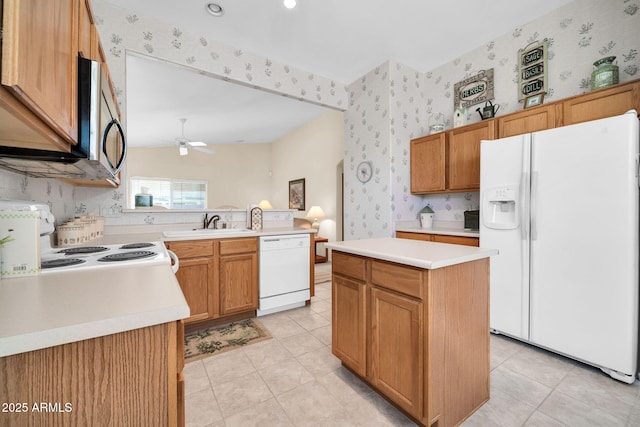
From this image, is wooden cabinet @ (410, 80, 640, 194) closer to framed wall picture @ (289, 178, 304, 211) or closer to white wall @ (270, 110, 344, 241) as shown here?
white wall @ (270, 110, 344, 241)

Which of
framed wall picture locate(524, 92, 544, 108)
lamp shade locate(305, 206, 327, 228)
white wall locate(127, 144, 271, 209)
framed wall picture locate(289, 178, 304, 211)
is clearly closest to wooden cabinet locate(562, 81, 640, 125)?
framed wall picture locate(524, 92, 544, 108)

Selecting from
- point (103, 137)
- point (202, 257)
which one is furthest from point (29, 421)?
point (202, 257)

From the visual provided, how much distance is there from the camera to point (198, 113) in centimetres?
491

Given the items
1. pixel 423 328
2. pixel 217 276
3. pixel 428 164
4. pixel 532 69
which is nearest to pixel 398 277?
pixel 423 328

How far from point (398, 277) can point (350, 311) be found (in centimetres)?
49

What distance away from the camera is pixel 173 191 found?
7078mm

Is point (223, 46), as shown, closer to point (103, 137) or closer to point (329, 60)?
point (329, 60)

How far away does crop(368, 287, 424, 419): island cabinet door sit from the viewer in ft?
4.21

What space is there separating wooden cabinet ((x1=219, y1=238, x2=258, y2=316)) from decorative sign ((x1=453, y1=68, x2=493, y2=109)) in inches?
118

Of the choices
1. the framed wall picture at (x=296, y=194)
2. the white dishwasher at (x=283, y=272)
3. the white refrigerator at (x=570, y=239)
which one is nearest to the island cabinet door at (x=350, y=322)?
the white dishwasher at (x=283, y=272)

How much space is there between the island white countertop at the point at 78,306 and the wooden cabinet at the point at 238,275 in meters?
1.65

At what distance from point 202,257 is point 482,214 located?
257 centimetres

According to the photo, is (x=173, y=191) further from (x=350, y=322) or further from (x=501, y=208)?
(x=501, y=208)

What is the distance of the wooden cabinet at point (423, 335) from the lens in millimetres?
1254
